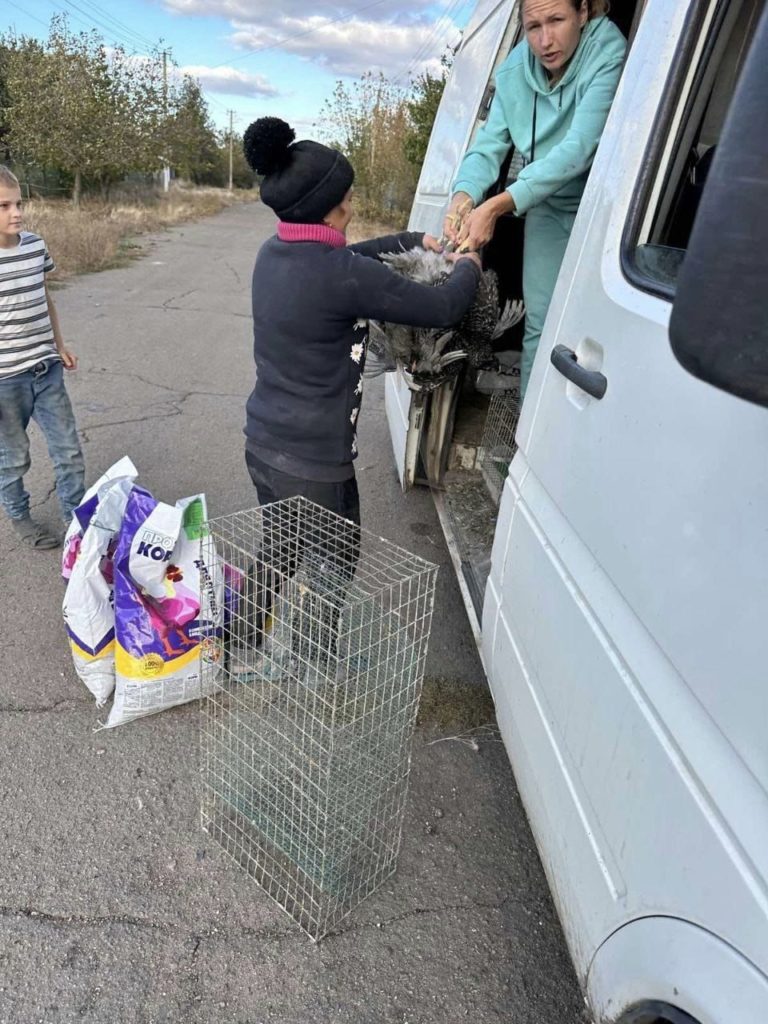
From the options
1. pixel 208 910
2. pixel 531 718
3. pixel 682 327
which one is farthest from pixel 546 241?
pixel 208 910

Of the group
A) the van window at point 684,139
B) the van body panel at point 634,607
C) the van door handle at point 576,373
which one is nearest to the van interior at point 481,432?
the van body panel at point 634,607

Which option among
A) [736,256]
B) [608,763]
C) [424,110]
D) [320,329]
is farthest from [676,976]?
[424,110]

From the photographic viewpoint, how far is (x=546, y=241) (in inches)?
109

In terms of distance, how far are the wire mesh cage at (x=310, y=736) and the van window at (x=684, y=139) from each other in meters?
0.97

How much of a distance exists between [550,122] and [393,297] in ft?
3.14

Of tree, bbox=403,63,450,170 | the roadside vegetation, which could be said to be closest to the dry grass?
the roadside vegetation

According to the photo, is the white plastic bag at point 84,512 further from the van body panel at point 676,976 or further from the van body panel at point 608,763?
the van body panel at point 676,976

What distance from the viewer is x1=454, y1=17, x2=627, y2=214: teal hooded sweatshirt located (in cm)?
235

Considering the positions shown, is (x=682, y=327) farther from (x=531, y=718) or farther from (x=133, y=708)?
(x=133, y=708)

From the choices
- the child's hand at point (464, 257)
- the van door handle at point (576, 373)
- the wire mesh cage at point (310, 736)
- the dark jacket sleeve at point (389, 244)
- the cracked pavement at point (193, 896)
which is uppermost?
the child's hand at point (464, 257)

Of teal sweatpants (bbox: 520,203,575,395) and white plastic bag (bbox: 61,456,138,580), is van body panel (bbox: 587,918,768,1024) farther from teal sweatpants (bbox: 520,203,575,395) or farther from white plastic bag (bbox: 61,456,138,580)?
white plastic bag (bbox: 61,456,138,580)

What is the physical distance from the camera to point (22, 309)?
3436 millimetres

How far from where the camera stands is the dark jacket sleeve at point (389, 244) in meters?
2.71

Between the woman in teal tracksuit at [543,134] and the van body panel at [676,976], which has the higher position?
the woman in teal tracksuit at [543,134]
